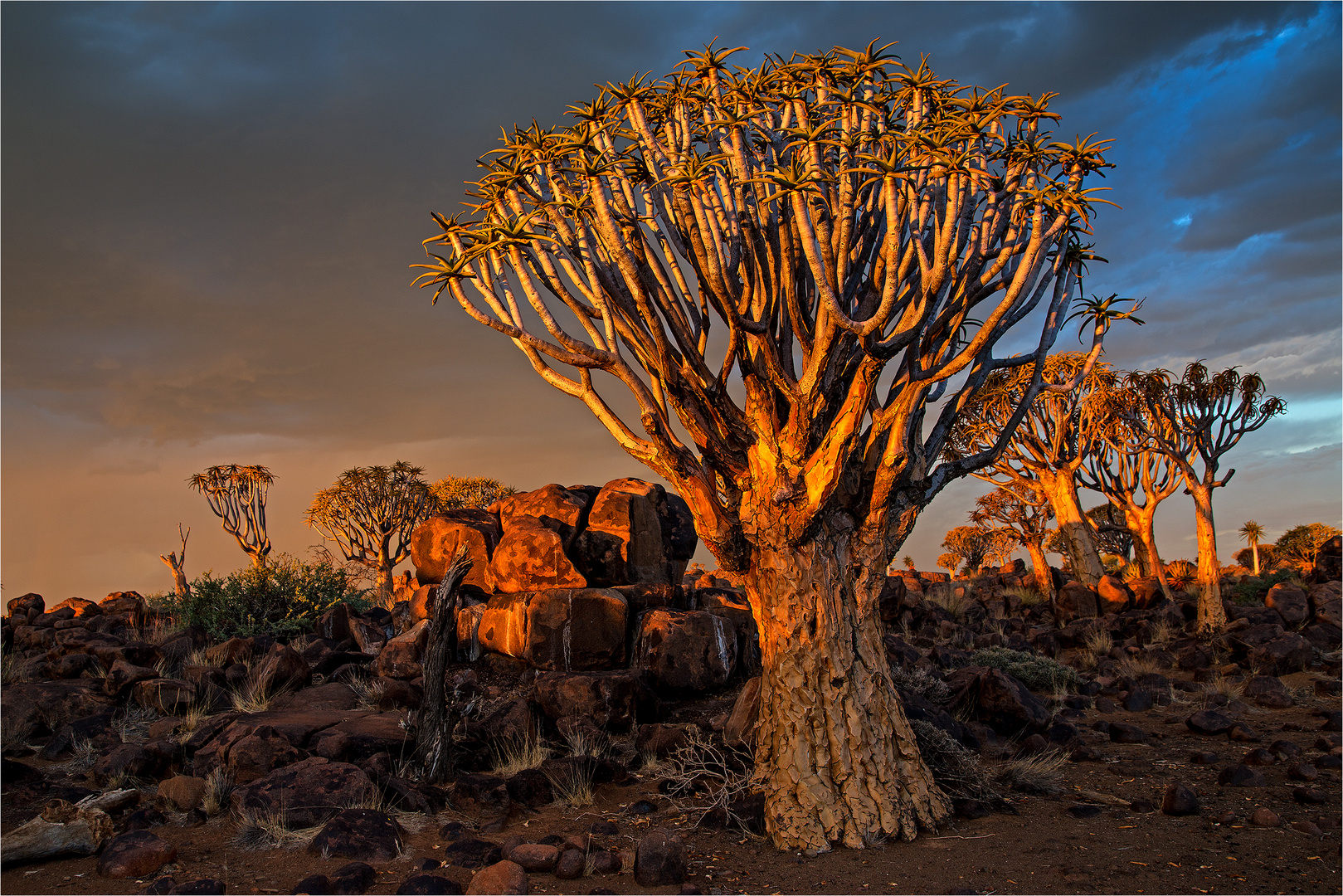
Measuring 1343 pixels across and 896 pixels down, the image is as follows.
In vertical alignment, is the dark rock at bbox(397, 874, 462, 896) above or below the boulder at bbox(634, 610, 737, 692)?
below

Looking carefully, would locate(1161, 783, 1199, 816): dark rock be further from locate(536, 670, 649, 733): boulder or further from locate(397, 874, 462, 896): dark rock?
locate(397, 874, 462, 896): dark rock

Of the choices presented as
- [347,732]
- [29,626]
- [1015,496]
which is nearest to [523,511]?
[347,732]

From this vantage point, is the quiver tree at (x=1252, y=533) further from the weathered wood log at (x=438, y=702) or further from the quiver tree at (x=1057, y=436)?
the weathered wood log at (x=438, y=702)

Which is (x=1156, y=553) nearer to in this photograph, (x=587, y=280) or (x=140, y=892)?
(x=587, y=280)

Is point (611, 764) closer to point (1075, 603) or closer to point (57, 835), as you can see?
point (57, 835)

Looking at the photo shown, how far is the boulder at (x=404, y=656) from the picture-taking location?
11.0 meters

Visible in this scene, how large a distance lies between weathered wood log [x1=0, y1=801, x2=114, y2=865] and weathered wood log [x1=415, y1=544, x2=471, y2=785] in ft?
8.23

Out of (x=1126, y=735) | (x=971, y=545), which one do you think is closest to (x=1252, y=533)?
(x=971, y=545)

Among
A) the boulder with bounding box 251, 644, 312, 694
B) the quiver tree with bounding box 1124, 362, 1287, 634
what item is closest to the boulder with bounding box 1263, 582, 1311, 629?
the quiver tree with bounding box 1124, 362, 1287, 634

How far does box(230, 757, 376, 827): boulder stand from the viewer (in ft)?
21.2

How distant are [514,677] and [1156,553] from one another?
54.5ft

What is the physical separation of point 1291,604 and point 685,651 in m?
13.5

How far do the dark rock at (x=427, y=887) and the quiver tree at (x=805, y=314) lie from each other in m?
2.57

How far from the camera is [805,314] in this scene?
698 cm
